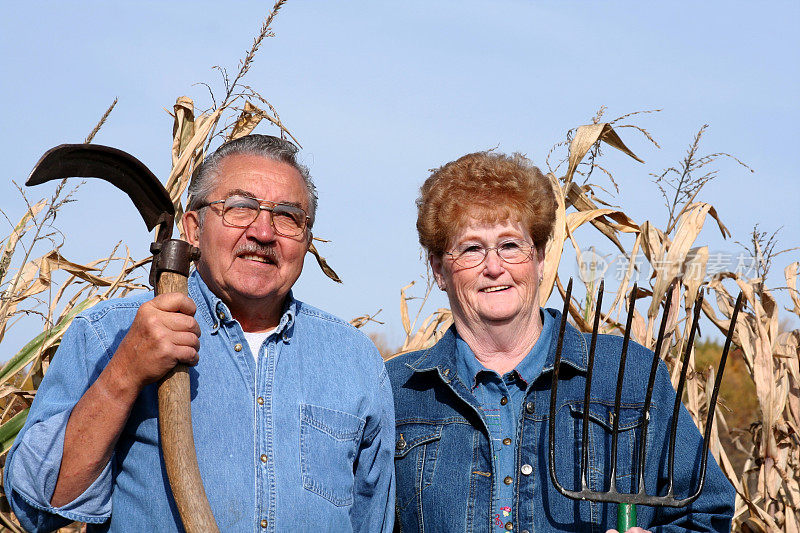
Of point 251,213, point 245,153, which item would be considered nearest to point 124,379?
point 251,213

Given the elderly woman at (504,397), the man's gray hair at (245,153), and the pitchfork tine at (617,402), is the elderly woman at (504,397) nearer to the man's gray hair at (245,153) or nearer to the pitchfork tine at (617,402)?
the pitchfork tine at (617,402)

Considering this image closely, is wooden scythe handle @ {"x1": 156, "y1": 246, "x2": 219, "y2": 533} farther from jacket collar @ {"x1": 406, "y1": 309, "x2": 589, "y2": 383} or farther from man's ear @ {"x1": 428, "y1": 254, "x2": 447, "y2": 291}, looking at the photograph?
man's ear @ {"x1": 428, "y1": 254, "x2": 447, "y2": 291}

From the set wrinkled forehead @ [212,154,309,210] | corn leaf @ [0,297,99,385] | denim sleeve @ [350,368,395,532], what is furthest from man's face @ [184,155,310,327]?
corn leaf @ [0,297,99,385]

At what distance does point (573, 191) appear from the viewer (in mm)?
3773

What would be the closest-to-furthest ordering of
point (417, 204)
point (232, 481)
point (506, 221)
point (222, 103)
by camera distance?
point (232, 481) < point (506, 221) < point (417, 204) < point (222, 103)

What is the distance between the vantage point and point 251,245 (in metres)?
2.40

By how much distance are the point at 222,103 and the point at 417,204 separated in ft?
2.95

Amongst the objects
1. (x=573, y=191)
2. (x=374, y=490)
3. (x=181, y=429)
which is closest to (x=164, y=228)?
(x=181, y=429)

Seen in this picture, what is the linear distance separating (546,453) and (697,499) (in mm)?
433

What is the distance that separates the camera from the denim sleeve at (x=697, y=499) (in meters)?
2.38

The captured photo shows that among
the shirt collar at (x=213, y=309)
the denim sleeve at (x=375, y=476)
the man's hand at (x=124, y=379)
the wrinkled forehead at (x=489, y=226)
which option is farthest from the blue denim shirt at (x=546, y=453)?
the man's hand at (x=124, y=379)

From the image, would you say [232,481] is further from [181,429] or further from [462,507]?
[462,507]

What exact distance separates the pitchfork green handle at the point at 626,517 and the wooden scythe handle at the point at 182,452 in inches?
42.8

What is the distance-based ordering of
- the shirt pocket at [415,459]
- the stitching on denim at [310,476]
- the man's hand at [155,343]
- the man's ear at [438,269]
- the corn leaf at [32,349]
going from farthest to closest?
1. the corn leaf at [32,349]
2. the man's ear at [438,269]
3. the shirt pocket at [415,459]
4. the stitching on denim at [310,476]
5. the man's hand at [155,343]
